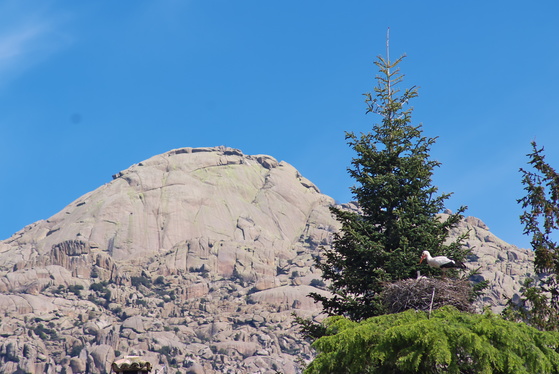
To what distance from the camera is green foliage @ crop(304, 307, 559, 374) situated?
64.6 feet

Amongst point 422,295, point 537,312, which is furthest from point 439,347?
point 537,312

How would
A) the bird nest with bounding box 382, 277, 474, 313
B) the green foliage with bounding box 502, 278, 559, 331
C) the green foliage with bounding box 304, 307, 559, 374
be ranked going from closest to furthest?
the green foliage with bounding box 304, 307, 559, 374
the bird nest with bounding box 382, 277, 474, 313
the green foliage with bounding box 502, 278, 559, 331

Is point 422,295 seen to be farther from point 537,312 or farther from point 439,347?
point 537,312

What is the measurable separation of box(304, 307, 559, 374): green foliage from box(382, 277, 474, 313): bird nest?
2.52 metres

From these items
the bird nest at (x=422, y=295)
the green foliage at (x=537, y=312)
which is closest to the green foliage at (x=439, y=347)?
the bird nest at (x=422, y=295)

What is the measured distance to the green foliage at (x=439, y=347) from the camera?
19.7 metres

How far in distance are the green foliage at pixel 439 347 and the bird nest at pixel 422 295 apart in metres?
2.52

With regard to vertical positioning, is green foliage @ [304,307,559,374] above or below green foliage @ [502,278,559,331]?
below

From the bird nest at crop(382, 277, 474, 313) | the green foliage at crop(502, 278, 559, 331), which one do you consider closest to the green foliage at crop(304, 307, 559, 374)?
the bird nest at crop(382, 277, 474, 313)

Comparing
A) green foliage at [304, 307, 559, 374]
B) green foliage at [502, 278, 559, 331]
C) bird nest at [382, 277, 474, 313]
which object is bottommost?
green foliage at [304, 307, 559, 374]

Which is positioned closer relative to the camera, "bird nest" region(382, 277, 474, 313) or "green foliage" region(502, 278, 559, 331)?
"bird nest" region(382, 277, 474, 313)

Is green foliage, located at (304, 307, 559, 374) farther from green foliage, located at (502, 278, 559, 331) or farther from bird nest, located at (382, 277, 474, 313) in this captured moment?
green foliage, located at (502, 278, 559, 331)

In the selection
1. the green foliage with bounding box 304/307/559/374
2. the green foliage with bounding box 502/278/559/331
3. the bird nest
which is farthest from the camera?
the green foliage with bounding box 502/278/559/331

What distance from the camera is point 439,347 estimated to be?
19.4m
